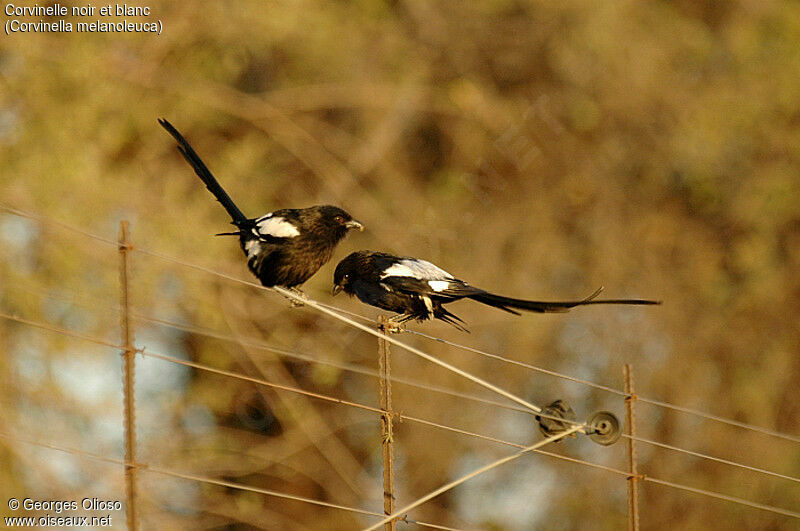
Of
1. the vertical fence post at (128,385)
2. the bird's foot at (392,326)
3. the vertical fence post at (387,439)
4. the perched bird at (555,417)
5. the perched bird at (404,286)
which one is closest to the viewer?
the vertical fence post at (128,385)

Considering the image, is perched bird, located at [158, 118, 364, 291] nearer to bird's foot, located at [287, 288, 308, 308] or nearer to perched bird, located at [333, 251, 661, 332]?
bird's foot, located at [287, 288, 308, 308]

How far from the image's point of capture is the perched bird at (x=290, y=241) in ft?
20.1

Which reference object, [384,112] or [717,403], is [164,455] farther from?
[717,403]

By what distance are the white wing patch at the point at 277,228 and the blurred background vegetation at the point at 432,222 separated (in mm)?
4906

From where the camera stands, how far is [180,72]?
43.1 feet

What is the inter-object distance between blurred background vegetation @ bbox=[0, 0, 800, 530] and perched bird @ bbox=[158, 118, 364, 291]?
4.89 meters

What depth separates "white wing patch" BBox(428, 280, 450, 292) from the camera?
20.2 ft

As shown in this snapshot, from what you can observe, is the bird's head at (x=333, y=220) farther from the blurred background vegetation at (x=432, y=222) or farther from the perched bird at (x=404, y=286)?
the blurred background vegetation at (x=432, y=222)

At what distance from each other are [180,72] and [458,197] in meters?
3.62

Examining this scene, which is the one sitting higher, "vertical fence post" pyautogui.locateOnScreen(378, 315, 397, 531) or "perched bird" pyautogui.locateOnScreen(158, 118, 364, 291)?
"perched bird" pyautogui.locateOnScreen(158, 118, 364, 291)

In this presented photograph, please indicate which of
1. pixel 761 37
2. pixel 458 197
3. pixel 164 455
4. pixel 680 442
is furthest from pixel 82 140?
pixel 761 37

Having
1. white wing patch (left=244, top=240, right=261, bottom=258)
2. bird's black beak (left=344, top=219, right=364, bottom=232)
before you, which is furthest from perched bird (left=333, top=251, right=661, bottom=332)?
white wing patch (left=244, top=240, right=261, bottom=258)

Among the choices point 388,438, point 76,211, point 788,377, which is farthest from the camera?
point 788,377

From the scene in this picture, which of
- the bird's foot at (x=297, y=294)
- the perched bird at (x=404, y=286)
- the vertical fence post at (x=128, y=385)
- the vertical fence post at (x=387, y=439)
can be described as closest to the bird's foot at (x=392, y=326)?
the perched bird at (x=404, y=286)
